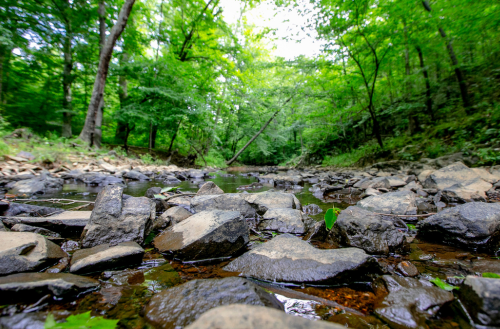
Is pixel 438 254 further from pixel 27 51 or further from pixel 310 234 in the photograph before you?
pixel 27 51

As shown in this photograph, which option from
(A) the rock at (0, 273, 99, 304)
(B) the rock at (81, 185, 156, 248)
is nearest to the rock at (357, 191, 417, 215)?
(B) the rock at (81, 185, 156, 248)

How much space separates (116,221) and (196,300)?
124 cm

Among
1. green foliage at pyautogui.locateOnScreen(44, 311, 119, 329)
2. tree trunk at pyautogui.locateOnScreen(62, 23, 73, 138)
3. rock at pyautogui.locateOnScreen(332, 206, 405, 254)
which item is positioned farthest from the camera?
tree trunk at pyautogui.locateOnScreen(62, 23, 73, 138)

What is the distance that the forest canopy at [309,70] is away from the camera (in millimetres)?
6449

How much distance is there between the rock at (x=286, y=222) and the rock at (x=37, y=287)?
5.29ft

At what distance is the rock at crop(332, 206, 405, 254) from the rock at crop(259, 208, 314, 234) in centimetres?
42

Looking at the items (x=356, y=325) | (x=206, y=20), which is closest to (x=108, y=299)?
(x=356, y=325)

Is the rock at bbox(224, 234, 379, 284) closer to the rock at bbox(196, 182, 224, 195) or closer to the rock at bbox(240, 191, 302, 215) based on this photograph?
the rock at bbox(240, 191, 302, 215)

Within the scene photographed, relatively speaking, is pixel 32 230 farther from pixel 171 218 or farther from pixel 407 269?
pixel 407 269

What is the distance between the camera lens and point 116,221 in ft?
5.85

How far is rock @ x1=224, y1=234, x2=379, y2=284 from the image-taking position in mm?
1225

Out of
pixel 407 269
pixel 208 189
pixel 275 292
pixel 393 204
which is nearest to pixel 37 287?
pixel 275 292

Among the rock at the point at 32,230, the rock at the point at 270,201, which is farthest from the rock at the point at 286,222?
the rock at the point at 32,230

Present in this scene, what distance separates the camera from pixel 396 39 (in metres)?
6.57
